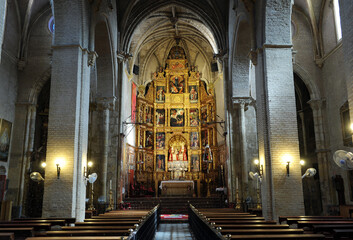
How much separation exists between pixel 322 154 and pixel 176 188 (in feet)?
39.7

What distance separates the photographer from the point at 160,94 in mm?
34500

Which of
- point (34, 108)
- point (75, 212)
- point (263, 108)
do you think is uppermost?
point (34, 108)

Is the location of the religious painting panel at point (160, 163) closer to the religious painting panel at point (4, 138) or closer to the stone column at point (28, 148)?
the stone column at point (28, 148)

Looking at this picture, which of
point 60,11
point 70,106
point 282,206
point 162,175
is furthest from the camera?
point 162,175

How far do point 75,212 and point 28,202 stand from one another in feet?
31.9

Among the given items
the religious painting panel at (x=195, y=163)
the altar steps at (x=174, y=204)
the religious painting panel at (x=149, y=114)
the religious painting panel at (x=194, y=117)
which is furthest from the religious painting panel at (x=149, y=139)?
the altar steps at (x=174, y=204)

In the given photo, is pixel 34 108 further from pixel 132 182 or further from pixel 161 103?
pixel 161 103

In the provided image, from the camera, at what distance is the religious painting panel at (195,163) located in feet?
106

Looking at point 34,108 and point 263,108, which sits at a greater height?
point 34,108

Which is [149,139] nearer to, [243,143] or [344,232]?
[243,143]

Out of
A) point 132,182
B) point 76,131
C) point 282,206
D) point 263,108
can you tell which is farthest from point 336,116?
point 132,182

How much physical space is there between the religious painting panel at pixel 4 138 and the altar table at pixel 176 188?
12.2 metres

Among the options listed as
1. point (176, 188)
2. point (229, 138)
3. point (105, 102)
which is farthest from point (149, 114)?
point (229, 138)

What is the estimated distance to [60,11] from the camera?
44.5ft
